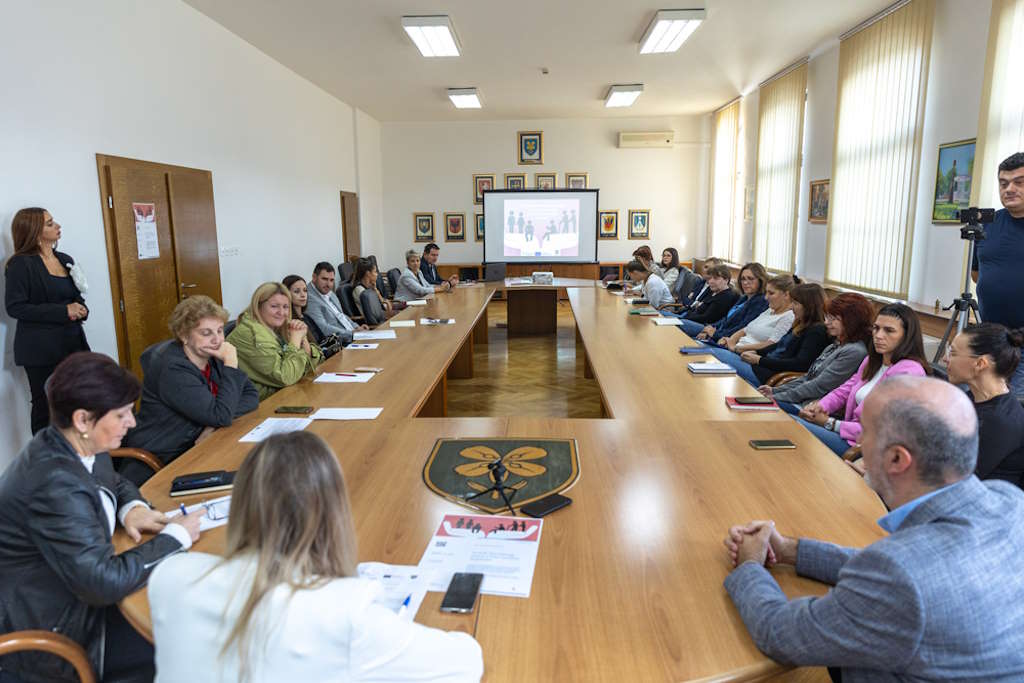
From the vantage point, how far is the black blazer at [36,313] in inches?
138

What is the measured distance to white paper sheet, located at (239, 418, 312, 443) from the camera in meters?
2.46

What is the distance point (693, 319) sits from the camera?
21.5 ft

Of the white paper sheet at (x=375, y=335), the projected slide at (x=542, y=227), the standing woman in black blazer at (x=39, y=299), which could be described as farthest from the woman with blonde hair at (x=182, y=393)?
the projected slide at (x=542, y=227)

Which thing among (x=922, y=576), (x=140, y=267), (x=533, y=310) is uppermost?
(x=140, y=267)

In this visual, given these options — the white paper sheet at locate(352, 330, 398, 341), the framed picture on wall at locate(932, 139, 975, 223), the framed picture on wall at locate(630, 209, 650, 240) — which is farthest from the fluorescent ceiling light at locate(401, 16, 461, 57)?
the framed picture on wall at locate(630, 209, 650, 240)

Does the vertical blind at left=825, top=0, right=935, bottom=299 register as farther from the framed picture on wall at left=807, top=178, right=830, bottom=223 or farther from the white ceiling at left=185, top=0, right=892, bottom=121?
the white ceiling at left=185, top=0, right=892, bottom=121

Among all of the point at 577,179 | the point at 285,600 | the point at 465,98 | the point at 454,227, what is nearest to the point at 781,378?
the point at 285,600

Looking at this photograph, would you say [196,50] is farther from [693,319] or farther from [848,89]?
[848,89]

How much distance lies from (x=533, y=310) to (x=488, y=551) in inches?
280

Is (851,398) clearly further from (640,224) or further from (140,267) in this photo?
(640,224)

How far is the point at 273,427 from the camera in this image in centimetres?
258

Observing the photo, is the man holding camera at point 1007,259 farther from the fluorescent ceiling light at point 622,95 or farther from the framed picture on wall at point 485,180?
the framed picture on wall at point 485,180

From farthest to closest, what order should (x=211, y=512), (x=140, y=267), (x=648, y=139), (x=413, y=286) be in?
1. (x=648, y=139)
2. (x=413, y=286)
3. (x=140, y=267)
4. (x=211, y=512)

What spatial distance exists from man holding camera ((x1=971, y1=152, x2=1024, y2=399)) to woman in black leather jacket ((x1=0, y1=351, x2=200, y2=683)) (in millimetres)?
3500
